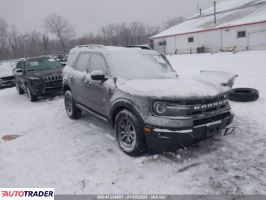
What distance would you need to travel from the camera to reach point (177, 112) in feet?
12.2

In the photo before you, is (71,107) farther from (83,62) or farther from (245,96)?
A: (245,96)

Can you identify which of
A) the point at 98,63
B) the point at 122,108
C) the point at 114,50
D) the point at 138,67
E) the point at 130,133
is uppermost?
the point at 114,50

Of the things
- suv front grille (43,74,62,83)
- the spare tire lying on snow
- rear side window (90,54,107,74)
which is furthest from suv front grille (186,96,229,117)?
suv front grille (43,74,62,83)

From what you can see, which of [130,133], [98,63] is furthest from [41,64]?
[130,133]

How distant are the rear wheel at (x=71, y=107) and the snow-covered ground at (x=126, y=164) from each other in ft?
2.08

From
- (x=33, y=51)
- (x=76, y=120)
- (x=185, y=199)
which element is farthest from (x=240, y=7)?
(x=33, y=51)

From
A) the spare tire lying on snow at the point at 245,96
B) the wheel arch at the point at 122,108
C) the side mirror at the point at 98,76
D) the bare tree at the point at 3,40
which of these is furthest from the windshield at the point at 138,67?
the bare tree at the point at 3,40

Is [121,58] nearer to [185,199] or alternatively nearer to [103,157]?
[103,157]

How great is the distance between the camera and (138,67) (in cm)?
509

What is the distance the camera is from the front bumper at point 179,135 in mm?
3699

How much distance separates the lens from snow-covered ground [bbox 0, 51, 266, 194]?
11.6ft

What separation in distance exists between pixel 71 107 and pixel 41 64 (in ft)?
15.9

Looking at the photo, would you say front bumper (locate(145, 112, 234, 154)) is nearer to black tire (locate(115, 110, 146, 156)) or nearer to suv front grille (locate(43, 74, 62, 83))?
black tire (locate(115, 110, 146, 156))

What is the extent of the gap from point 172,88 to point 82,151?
225 cm
